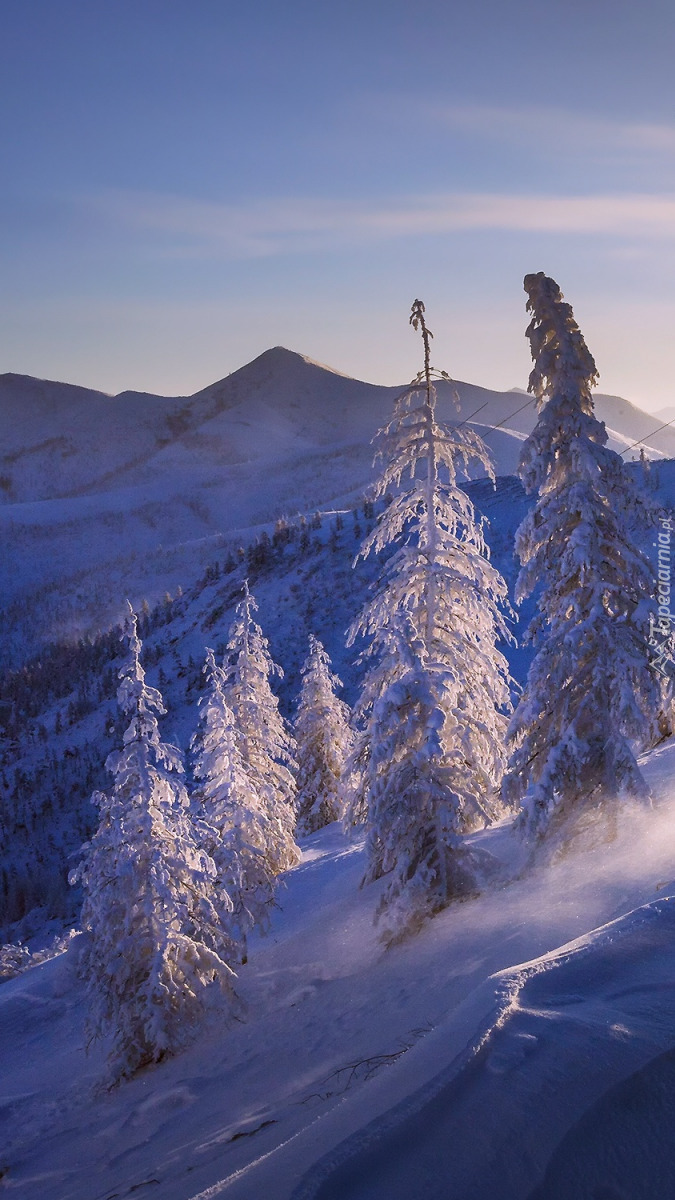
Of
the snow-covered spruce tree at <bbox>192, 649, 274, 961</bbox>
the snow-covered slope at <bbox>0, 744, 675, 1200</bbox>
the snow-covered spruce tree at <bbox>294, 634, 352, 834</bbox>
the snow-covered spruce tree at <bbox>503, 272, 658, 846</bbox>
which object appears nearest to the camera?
the snow-covered slope at <bbox>0, 744, 675, 1200</bbox>

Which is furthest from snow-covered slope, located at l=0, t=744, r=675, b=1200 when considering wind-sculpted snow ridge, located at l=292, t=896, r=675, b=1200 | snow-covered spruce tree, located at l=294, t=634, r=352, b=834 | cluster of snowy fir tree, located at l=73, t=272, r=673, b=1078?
snow-covered spruce tree, located at l=294, t=634, r=352, b=834

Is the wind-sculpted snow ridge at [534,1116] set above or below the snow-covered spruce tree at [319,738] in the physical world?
above

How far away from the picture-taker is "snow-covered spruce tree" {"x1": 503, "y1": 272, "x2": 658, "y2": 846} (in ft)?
36.9

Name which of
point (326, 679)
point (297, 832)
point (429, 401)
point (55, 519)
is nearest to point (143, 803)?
point (429, 401)

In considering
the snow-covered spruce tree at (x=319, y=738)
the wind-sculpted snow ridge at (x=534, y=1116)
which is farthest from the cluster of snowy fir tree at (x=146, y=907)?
the snow-covered spruce tree at (x=319, y=738)

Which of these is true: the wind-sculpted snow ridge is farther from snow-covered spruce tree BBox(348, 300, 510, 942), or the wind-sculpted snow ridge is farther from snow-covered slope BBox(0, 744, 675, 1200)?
snow-covered spruce tree BBox(348, 300, 510, 942)

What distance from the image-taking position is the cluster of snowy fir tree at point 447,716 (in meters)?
11.4

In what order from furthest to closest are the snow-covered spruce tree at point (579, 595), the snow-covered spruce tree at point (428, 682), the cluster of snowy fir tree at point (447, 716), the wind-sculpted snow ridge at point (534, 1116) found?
the snow-covered spruce tree at point (428, 682), the cluster of snowy fir tree at point (447, 716), the snow-covered spruce tree at point (579, 595), the wind-sculpted snow ridge at point (534, 1116)

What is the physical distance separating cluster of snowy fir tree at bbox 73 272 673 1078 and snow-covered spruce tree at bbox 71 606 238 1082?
4cm

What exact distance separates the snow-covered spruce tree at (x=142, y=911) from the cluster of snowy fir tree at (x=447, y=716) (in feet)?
0.12

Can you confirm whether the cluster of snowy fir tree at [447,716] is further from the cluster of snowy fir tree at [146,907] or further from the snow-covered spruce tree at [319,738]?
the snow-covered spruce tree at [319,738]

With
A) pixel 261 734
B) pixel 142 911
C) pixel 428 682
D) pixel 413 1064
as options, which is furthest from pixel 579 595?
pixel 261 734

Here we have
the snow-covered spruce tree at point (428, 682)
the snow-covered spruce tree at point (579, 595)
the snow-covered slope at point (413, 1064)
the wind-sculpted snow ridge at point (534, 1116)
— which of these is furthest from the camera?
the snow-covered spruce tree at point (428, 682)

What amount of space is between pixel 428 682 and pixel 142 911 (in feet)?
22.2
